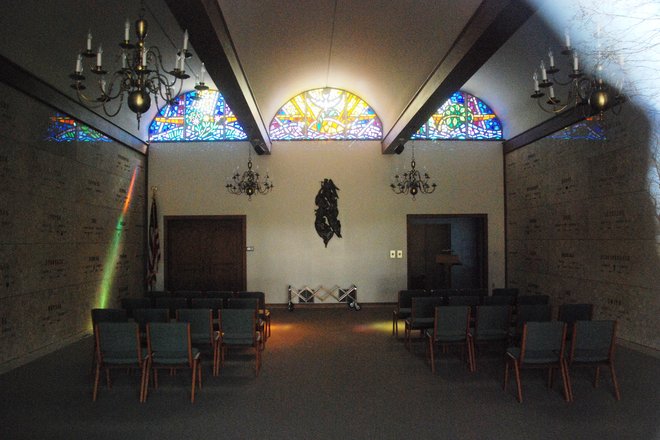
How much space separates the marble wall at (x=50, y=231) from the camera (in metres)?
5.43

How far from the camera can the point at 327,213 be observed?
10312 mm

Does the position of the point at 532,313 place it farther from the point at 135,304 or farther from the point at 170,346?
the point at 135,304

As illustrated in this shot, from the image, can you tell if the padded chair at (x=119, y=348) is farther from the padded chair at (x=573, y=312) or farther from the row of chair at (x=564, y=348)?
the padded chair at (x=573, y=312)

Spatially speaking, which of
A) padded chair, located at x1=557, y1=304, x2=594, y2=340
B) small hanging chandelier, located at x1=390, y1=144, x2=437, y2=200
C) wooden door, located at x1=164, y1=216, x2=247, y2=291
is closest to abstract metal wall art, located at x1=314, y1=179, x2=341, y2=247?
small hanging chandelier, located at x1=390, y1=144, x2=437, y2=200

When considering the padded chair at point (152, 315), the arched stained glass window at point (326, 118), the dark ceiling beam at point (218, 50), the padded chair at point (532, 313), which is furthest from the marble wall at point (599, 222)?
the padded chair at point (152, 315)

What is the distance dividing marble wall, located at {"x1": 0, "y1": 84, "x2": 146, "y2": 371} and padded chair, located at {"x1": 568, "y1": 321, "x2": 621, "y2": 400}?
19.9 feet

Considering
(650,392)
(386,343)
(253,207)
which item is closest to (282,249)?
(253,207)

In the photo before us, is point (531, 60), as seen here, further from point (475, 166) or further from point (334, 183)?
point (334, 183)

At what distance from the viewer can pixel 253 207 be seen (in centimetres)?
1042

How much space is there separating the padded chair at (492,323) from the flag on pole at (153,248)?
707 cm

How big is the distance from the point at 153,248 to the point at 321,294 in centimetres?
379

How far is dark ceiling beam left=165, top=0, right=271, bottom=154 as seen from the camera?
13.5ft

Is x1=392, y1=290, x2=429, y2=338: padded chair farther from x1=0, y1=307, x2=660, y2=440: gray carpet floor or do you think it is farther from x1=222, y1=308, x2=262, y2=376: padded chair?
x1=222, y1=308, x2=262, y2=376: padded chair

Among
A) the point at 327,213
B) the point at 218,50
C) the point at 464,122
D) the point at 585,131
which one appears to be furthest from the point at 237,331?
the point at 464,122
